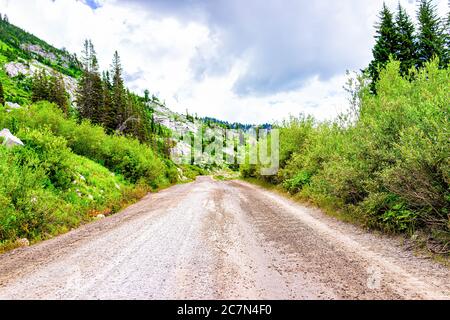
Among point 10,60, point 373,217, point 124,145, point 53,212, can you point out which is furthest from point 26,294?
point 10,60

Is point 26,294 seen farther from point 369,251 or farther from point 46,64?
point 46,64

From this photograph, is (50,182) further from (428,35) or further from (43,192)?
(428,35)

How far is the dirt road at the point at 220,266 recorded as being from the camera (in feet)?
13.3

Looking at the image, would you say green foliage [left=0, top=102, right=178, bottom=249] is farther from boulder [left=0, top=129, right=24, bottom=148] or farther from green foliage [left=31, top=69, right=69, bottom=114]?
green foliage [left=31, top=69, right=69, bottom=114]

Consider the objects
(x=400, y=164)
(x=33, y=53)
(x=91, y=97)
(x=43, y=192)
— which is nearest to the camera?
(x=400, y=164)

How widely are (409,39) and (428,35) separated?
1.82 meters

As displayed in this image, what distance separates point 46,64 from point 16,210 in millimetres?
174576

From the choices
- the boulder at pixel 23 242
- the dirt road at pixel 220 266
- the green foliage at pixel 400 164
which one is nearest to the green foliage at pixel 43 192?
the boulder at pixel 23 242

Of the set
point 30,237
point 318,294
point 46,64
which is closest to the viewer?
point 318,294

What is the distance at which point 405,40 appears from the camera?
31.5 meters

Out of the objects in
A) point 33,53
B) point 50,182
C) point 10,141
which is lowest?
point 50,182

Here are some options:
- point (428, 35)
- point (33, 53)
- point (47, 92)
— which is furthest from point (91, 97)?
point (33, 53)

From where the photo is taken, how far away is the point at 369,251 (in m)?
6.29
